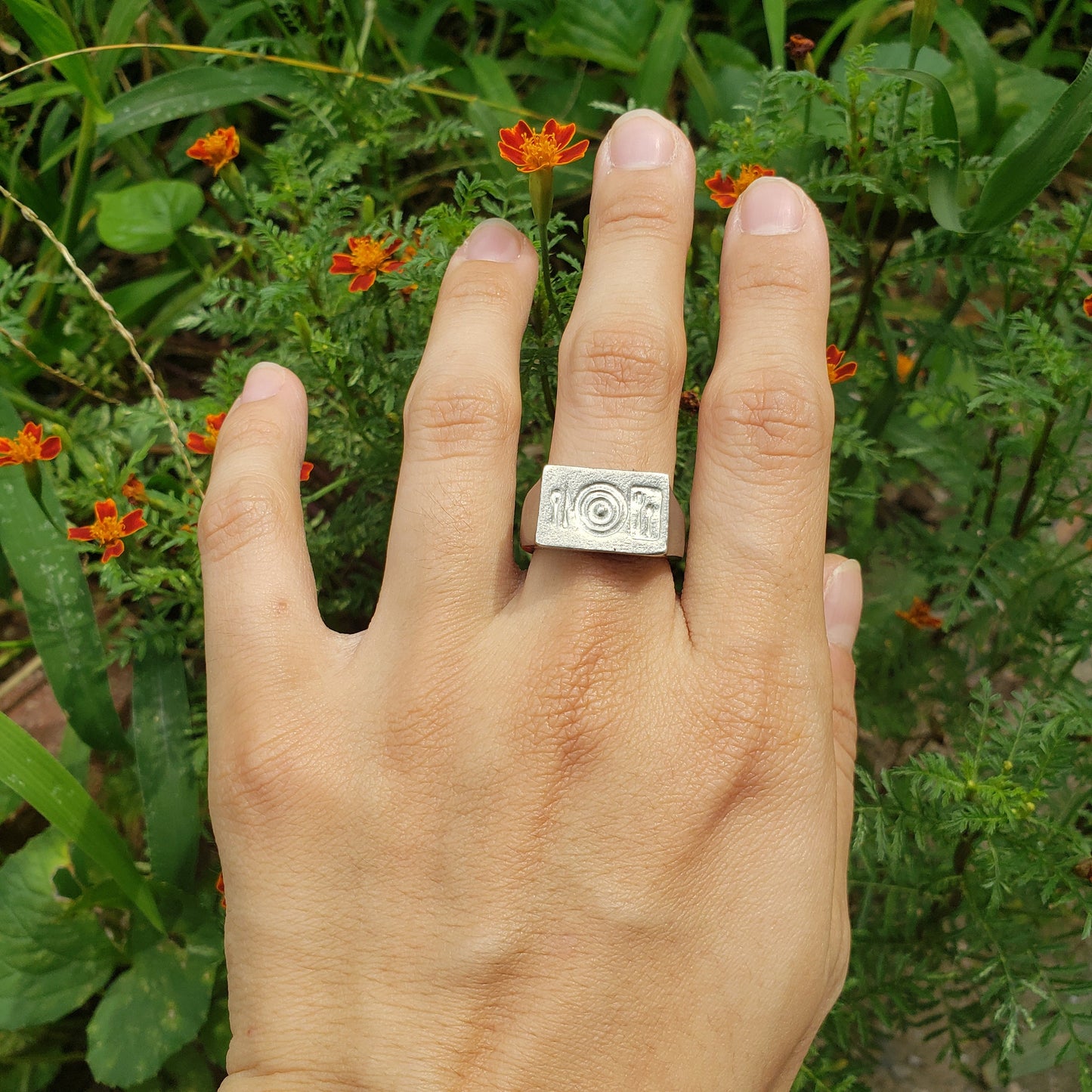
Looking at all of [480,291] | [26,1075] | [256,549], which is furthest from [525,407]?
[26,1075]

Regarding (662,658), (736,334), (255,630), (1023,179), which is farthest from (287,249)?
(1023,179)

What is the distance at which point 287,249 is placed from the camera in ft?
6.90

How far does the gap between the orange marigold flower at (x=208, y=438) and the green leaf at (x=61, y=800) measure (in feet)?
2.53

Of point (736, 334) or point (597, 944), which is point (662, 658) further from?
point (736, 334)

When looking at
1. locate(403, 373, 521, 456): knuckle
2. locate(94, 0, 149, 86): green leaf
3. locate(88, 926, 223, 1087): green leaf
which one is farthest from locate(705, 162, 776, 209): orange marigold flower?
locate(88, 926, 223, 1087): green leaf

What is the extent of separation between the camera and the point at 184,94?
300cm

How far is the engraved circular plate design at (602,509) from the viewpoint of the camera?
169 cm

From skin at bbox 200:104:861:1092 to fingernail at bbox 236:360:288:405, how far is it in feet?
0.91

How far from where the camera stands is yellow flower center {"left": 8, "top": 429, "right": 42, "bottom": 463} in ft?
7.01

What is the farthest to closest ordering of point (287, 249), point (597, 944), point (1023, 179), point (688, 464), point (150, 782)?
1. point (150, 782)
2. point (688, 464)
3. point (287, 249)
4. point (1023, 179)
5. point (597, 944)

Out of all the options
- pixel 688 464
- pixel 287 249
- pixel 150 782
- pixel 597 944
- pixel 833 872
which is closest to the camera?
pixel 597 944

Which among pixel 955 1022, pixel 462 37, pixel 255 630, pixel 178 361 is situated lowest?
pixel 955 1022

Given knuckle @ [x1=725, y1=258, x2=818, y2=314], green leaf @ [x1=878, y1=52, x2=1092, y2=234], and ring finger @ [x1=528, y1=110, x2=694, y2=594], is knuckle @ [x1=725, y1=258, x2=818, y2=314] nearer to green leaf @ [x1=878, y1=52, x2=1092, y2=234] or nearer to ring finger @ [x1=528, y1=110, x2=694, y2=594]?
ring finger @ [x1=528, y1=110, x2=694, y2=594]

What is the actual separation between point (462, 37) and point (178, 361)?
1.66 metres
